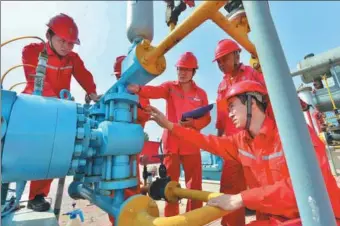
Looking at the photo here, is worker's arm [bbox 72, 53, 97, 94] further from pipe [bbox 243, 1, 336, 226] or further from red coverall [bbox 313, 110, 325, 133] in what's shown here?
red coverall [bbox 313, 110, 325, 133]

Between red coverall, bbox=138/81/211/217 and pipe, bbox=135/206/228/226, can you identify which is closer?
pipe, bbox=135/206/228/226

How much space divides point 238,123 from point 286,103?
0.95 m

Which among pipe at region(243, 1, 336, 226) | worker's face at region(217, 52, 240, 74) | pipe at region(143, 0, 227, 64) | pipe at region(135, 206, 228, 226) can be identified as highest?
worker's face at region(217, 52, 240, 74)

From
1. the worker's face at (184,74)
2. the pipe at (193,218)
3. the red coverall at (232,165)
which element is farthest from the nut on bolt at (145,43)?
the worker's face at (184,74)

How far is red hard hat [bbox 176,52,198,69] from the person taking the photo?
269cm

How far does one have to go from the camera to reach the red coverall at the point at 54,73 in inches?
76.2

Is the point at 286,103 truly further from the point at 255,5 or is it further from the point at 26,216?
the point at 26,216

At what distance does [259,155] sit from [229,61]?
1492 millimetres

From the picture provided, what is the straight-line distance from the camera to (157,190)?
178cm

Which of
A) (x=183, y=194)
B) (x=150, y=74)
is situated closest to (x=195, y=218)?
(x=183, y=194)

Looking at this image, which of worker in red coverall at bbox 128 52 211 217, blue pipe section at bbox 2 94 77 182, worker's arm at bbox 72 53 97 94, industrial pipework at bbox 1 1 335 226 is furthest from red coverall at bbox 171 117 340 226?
worker's arm at bbox 72 53 97 94

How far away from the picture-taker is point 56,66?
84.4 inches

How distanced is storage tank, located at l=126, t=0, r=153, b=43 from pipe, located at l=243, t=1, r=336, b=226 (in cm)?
75

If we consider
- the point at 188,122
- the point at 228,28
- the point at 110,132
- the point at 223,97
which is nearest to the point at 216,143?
the point at 188,122
